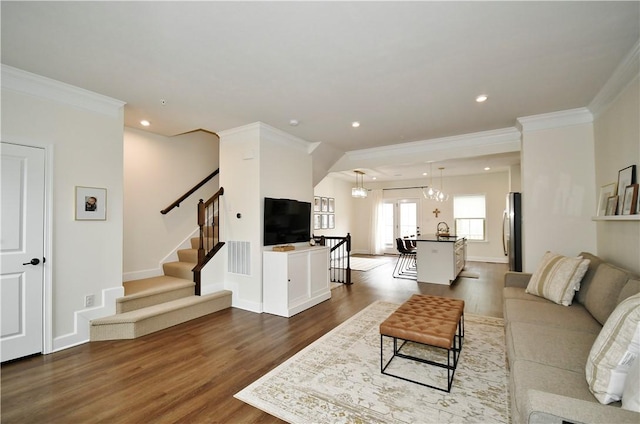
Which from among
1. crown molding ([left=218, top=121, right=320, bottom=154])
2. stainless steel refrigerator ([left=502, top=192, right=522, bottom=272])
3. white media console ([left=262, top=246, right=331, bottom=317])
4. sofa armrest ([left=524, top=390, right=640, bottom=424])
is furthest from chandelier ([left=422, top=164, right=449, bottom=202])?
sofa armrest ([left=524, top=390, right=640, bottom=424])

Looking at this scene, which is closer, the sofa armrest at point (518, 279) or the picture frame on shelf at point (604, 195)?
the picture frame on shelf at point (604, 195)

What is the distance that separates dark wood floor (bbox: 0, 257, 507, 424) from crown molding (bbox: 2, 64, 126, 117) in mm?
2649

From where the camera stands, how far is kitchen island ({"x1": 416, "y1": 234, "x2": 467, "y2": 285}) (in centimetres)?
613

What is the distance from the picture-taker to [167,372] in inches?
102

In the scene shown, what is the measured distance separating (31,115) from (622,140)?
6.11 meters

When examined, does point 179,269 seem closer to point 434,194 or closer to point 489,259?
point 434,194

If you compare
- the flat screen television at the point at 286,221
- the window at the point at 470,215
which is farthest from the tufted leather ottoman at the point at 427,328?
the window at the point at 470,215

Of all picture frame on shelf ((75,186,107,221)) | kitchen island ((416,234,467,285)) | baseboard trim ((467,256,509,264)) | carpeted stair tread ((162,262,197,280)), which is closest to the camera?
picture frame on shelf ((75,186,107,221))

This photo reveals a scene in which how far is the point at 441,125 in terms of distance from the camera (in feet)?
14.6

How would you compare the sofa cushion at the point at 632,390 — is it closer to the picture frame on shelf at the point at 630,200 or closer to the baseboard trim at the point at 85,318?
the picture frame on shelf at the point at 630,200

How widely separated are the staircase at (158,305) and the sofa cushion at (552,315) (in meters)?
3.74

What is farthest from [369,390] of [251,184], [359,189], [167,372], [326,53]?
[359,189]

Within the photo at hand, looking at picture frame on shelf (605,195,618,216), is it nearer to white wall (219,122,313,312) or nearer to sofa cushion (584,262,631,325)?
sofa cushion (584,262,631,325)

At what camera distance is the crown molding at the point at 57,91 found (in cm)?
276
